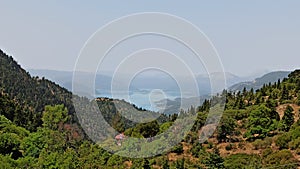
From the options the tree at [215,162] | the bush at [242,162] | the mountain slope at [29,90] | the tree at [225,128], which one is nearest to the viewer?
the bush at [242,162]

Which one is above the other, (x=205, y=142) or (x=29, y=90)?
(x=29, y=90)

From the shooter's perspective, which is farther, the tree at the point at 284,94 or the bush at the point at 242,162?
the tree at the point at 284,94

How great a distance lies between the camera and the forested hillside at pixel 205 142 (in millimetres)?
15945

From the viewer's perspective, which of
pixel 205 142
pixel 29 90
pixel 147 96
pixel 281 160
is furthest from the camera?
pixel 29 90

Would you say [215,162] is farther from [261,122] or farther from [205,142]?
[261,122]

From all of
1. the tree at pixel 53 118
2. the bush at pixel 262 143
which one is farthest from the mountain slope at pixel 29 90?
the bush at pixel 262 143

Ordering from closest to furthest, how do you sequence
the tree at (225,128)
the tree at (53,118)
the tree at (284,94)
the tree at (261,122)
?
the tree at (261,122) → the tree at (225,128) → the tree at (284,94) → the tree at (53,118)

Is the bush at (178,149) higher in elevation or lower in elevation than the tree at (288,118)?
lower

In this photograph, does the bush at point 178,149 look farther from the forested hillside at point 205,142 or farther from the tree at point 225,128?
the tree at point 225,128

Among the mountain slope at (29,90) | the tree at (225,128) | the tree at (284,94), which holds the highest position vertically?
the mountain slope at (29,90)

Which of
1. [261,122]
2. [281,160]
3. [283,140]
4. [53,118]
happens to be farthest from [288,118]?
[53,118]

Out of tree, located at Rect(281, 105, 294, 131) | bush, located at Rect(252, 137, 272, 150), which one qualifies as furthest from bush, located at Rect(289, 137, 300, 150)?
tree, located at Rect(281, 105, 294, 131)

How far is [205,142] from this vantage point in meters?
20.5

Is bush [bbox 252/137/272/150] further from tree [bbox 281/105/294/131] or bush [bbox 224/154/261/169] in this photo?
bush [bbox 224/154/261/169]
